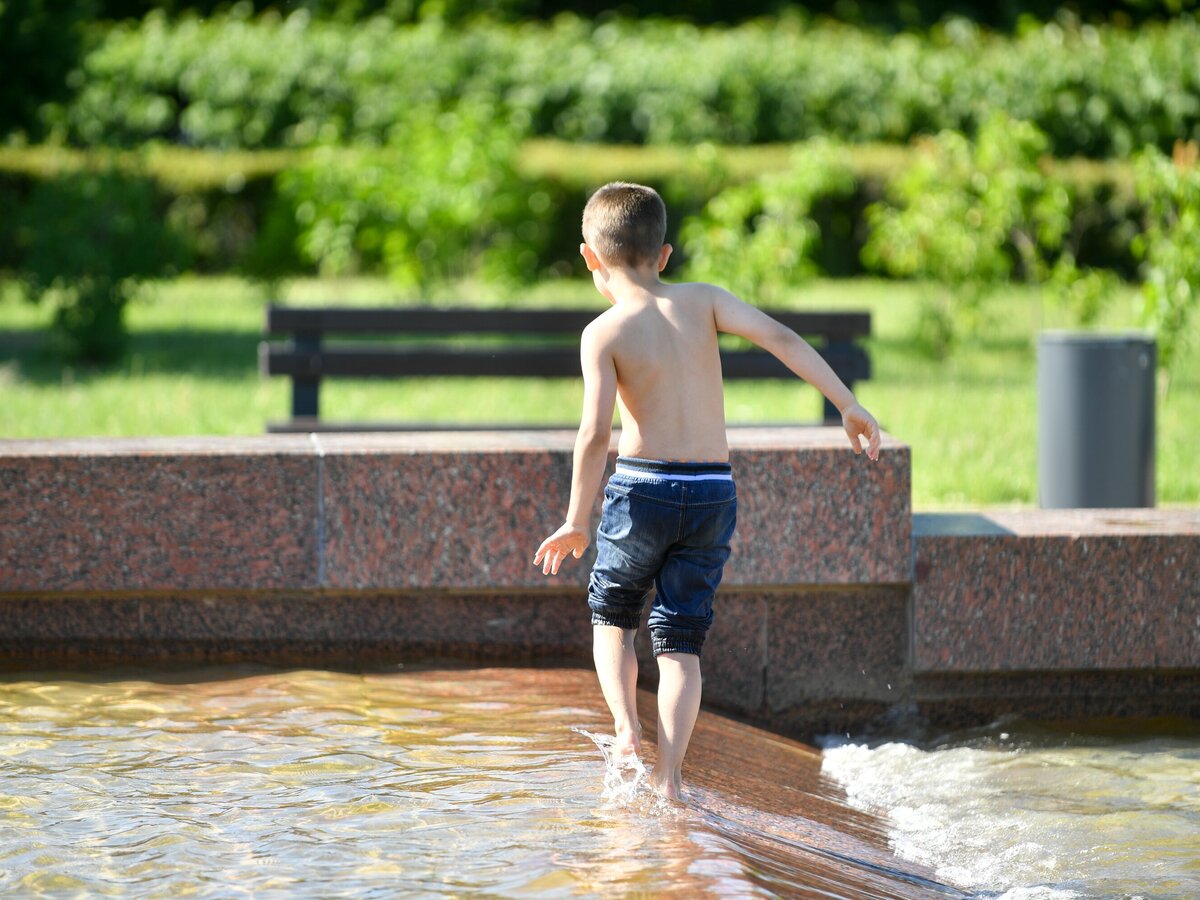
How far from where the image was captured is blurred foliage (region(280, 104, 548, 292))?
44.2 ft

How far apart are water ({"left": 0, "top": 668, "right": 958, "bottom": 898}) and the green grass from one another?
3.37 metres

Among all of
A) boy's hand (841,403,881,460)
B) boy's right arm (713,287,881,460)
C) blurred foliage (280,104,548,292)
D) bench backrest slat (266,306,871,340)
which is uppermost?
blurred foliage (280,104,548,292)

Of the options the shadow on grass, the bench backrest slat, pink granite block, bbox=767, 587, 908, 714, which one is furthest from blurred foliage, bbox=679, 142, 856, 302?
pink granite block, bbox=767, 587, 908, 714

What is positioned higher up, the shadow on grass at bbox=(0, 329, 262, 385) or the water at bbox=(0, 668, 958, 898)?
the shadow on grass at bbox=(0, 329, 262, 385)

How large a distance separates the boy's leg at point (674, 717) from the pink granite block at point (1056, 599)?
4.87ft

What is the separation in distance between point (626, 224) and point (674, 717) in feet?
3.94

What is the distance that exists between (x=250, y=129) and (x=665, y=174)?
760cm

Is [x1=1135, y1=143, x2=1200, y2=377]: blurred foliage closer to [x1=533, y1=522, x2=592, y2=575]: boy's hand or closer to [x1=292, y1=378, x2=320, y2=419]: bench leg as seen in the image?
[x1=292, y1=378, x2=320, y2=419]: bench leg

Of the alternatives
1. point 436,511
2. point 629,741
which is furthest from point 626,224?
point 436,511

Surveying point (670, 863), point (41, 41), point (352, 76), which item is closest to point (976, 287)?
point (41, 41)

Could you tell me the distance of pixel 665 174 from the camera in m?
19.0

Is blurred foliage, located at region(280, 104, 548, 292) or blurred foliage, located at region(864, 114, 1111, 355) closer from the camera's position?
blurred foliage, located at region(864, 114, 1111, 355)

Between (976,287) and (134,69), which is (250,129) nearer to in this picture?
(134,69)

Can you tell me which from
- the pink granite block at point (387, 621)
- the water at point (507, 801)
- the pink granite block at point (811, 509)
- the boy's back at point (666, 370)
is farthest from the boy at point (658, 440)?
the pink granite block at point (387, 621)
